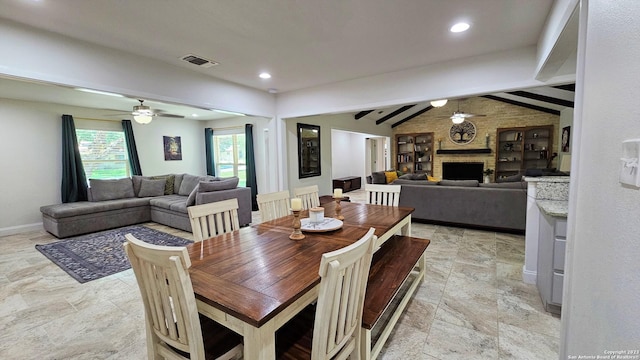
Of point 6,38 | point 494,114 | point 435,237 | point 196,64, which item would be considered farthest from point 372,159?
point 6,38

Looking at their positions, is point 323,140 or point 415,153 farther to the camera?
point 415,153

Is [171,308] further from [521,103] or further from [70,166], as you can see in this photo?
[521,103]

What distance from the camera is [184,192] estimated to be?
5.98m

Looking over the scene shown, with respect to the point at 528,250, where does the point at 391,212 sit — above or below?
above

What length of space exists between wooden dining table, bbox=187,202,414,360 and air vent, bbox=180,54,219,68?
7.89ft

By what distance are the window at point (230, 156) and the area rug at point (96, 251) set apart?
9.66ft

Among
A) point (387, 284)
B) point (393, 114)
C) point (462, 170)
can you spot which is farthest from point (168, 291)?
point (462, 170)

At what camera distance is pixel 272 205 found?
2.72 metres

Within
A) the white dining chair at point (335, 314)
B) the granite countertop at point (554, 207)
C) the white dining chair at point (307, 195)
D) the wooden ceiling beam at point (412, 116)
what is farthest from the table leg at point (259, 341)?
the wooden ceiling beam at point (412, 116)

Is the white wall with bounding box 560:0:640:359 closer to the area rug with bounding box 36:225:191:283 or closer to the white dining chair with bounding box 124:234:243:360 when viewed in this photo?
the white dining chair with bounding box 124:234:243:360

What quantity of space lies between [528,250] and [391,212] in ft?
4.86

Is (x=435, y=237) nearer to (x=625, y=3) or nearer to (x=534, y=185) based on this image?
(x=534, y=185)

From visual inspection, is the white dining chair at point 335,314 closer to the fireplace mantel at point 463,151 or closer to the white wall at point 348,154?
the white wall at point 348,154

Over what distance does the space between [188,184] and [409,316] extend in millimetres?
5336
